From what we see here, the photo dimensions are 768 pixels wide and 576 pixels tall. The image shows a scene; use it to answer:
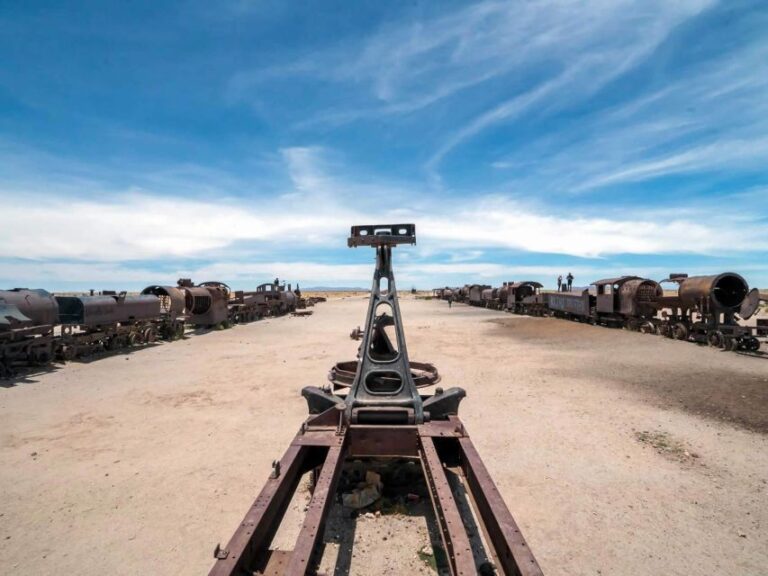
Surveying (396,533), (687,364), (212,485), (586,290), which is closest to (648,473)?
(396,533)

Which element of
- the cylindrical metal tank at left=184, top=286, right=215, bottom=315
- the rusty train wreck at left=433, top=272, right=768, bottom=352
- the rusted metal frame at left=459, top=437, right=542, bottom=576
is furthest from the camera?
the cylindrical metal tank at left=184, top=286, right=215, bottom=315

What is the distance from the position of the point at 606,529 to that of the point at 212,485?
461 cm

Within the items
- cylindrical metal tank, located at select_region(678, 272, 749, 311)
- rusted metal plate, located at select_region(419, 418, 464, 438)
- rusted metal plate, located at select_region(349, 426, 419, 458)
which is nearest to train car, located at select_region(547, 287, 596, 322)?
cylindrical metal tank, located at select_region(678, 272, 749, 311)

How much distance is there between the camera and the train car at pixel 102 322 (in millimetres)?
15188

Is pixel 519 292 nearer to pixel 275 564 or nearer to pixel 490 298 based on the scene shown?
pixel 490 298

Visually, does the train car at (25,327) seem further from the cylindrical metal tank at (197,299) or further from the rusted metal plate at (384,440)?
the rusted metal plate at (384,440)

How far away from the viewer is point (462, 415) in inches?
320

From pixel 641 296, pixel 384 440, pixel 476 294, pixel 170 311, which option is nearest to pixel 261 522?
pixel 384 440

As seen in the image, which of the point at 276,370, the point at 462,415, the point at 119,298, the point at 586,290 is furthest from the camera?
the point at 586,290

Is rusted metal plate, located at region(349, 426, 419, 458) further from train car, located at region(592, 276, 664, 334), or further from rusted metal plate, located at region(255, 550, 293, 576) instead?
train car, located at region(592, 276, 664, 334)

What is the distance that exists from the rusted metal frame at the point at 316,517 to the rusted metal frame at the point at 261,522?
286 millimetres

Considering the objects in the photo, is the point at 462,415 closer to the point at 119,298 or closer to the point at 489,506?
the point at 489,506

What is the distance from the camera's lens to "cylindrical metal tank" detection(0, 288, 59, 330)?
13.4 metres

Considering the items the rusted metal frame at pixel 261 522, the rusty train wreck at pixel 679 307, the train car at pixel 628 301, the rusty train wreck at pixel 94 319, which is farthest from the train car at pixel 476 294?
the rusted metal frame at pixel 261 522
